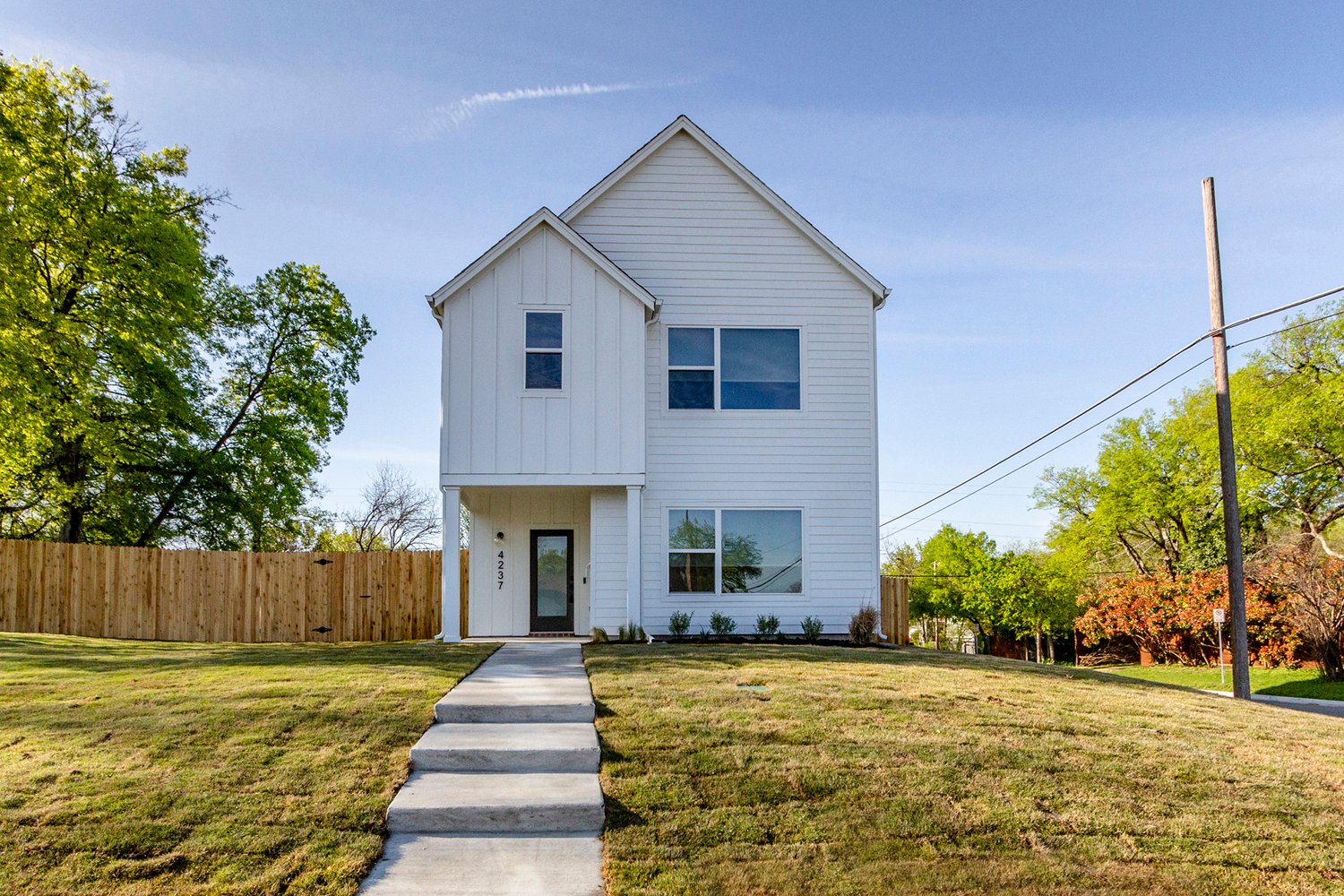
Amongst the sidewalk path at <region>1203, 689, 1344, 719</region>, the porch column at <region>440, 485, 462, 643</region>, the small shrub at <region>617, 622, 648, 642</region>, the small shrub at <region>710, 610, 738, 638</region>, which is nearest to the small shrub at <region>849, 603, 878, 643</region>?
the small shrub at <region>710, 610, 738, 638</region>

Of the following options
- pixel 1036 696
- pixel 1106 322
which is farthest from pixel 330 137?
pixel 1106 322

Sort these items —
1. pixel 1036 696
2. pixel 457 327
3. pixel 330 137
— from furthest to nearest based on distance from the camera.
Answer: pixel 330 137 → pixel 457 327 → pixel 1036 696

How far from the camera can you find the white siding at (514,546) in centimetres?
1556

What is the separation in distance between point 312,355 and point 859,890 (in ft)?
79.9

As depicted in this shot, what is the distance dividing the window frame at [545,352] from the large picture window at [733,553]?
292 cm

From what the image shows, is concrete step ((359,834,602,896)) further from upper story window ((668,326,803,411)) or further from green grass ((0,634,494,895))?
upper story window ((668,326,803,411))

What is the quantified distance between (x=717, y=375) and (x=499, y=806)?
10.5 metres

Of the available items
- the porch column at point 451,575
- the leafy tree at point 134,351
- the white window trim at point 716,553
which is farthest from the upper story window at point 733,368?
the leafy tree at point 134,351

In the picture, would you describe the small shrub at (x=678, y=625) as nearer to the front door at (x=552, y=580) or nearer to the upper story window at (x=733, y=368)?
the front door at (x=552, y=580)

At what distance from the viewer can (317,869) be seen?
5.06m

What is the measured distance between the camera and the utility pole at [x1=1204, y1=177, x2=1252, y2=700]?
13.2 meters

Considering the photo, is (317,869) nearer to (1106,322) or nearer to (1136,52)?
(1136,52)

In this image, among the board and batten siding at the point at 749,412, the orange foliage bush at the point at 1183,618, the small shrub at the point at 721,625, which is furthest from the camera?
the orange foliage bush at the point at 1183,618

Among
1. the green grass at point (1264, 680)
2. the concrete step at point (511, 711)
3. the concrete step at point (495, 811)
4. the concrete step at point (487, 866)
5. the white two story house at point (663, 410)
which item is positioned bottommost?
the green grass at point (1264, 680)
